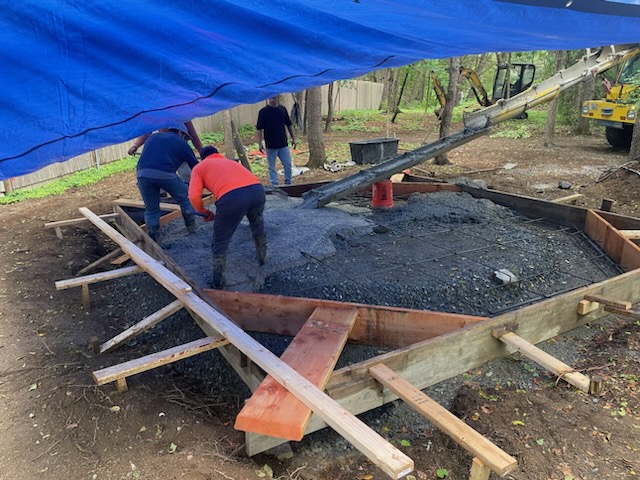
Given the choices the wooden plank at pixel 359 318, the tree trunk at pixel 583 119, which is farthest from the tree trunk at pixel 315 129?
the tree trunk at pixel 583 119

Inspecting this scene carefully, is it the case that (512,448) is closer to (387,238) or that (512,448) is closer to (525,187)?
(387,238)

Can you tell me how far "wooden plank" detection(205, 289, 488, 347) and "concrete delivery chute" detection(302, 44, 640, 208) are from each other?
2.74 meters

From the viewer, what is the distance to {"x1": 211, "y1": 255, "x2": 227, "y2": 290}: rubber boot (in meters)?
4.07

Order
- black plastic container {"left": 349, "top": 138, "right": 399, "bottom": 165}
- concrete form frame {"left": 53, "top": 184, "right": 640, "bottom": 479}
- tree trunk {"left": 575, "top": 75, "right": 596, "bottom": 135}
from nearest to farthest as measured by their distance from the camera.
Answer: concrete form frame {"left": 53, "top": 184, "right": 640, "bottom": 479} → black plastic container {"left": 349, "top": 138, "right": 399, "bottom": 165} → tree trunk {"left": 575, "top": 75, "right": 596, "bottom": 135}

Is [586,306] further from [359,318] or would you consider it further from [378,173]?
[378,173]

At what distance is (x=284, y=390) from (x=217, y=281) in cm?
205

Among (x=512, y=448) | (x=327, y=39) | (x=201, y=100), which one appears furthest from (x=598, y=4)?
(x=512, y=448)

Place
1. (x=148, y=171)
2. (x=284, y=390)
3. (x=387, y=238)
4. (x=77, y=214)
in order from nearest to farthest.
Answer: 1. (x=284, y=390)
2. (x=148, y=171)
3. (x=387, y=238)
4. (x=77, y=214)

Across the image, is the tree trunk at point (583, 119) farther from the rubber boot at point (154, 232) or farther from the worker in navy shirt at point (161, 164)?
the rubber boot at point (154, 232)

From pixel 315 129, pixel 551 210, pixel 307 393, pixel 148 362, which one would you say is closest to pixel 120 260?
pixel 148 362

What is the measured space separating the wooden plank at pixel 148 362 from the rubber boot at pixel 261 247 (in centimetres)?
164

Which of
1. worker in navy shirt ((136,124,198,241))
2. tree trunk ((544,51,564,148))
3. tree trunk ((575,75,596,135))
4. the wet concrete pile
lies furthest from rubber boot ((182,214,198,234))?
tree trunk ((575,75,596,135))

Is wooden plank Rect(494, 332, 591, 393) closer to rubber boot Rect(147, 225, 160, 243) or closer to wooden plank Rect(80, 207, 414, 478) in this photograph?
wooden plank Rect(80, 207, 414, 478)

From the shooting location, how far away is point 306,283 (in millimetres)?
4133
